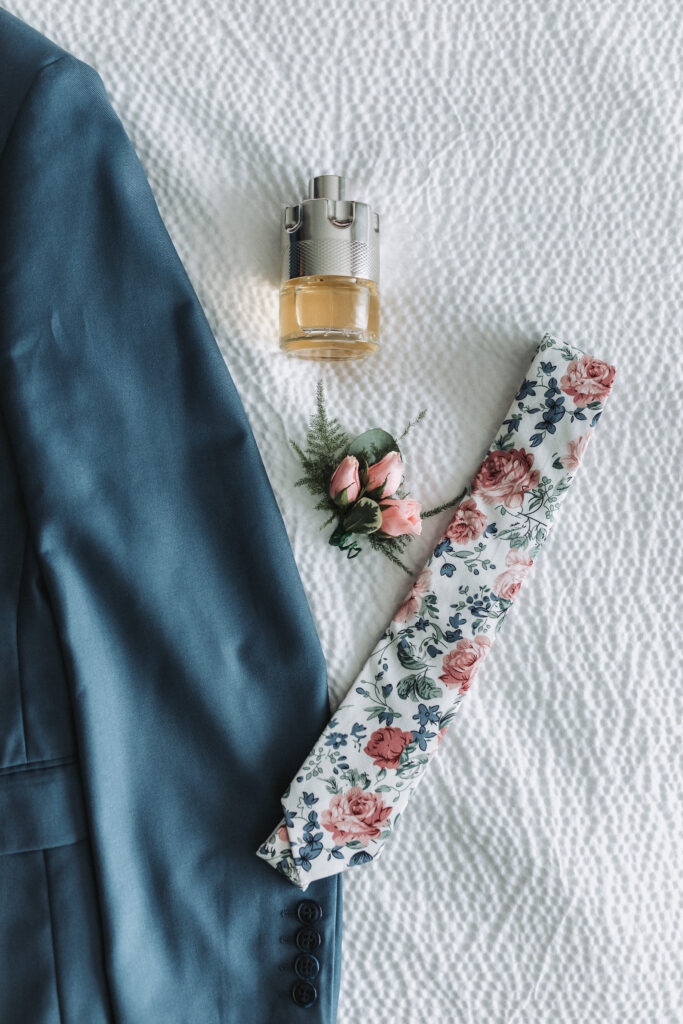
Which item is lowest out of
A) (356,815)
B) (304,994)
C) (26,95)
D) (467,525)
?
(304,994)

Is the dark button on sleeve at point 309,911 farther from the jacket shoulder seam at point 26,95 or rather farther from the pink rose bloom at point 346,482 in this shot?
the jacket shoulder seam at point 26,95

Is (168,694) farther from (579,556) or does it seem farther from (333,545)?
(579,556)

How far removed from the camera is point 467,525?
2.97 ft

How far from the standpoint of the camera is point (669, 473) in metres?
0.96

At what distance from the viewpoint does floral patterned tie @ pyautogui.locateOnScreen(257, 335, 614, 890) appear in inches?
33.1

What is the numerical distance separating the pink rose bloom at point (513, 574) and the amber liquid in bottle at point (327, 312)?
0.30 m

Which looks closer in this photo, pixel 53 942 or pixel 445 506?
pixel 53 942

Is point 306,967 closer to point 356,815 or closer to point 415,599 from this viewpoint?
point 356,815

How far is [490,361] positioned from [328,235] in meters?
0.25

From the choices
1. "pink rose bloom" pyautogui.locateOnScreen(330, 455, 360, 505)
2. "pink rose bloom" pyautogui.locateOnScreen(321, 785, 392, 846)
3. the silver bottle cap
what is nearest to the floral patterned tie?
"pink rose bloom" pyautogui.locateOnScreen(321, 785, 392, 846)

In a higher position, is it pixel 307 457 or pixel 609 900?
pixel 307 457

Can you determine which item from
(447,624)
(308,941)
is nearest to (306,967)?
(308,941)

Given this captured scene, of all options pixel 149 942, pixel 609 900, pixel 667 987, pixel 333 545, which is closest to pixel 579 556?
pixel 333 545

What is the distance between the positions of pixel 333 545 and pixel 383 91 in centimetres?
55
